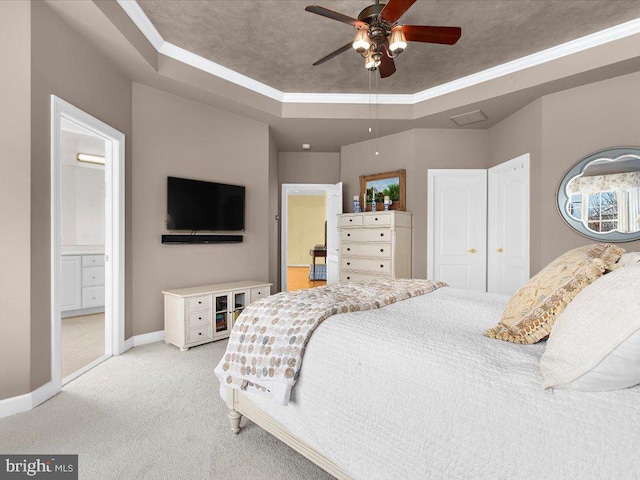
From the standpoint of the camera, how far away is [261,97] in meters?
4.10

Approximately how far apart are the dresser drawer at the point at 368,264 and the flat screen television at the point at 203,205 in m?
1.65

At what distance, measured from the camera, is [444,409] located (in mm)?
1033

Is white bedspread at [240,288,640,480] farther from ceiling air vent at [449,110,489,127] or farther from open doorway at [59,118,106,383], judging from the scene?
open doorway at [59,118,106,383]

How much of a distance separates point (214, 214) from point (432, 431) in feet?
11.4

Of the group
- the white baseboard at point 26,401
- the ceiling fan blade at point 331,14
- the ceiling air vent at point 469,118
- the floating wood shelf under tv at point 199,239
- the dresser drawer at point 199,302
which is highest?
the ceiling air vent at point 469,118

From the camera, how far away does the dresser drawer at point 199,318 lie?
3299 mm

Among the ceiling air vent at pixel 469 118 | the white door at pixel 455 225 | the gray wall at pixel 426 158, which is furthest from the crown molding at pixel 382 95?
the white door at pixel 455 225

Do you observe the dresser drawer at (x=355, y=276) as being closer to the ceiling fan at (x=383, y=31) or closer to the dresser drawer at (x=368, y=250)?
the dresser drawer at (x=368, y=250)

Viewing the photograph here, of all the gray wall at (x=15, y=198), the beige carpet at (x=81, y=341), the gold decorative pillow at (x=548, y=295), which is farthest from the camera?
the beige carpet at (x=81, y=341)

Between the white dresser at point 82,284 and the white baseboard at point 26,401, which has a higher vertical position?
the white dresser at point 82,284

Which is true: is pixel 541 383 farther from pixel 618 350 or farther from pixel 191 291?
pixel 191 291

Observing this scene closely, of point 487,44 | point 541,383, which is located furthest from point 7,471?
point 487,44

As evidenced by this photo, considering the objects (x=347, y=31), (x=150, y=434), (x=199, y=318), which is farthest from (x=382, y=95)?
(x=150, y=434)

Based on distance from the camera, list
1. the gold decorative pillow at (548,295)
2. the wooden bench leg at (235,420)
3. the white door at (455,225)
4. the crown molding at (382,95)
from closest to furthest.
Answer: the gold decorative pillow at (548,295)
the wooden bench leg at (235,420)
the crown molding at (382,95)
the white door at (455,225)
